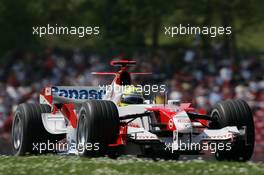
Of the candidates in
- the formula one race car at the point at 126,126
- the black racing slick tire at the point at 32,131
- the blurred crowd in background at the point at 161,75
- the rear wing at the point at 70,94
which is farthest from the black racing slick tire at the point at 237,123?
the blurred crowd in background at the point at 161,75

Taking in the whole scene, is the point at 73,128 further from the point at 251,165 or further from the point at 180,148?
the point at 251,165

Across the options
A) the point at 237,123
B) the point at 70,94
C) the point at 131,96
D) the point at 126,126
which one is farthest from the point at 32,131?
the point at 237,123

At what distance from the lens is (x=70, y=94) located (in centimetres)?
1836

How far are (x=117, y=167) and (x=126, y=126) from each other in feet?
6.88

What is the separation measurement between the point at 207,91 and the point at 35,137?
788 centimetres

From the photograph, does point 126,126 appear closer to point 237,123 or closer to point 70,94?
point 237,123

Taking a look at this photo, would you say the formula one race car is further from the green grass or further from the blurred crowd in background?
the blurred crowd in background

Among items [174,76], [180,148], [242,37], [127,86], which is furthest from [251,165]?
[242,37]

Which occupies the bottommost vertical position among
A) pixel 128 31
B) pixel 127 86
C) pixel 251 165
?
pixel 251 165

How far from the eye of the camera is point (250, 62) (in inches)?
1067

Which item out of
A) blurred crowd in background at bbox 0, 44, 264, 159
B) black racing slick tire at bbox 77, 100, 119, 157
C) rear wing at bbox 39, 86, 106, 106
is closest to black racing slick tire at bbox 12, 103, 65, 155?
rear wing at bbox 39, 86, 106, 106

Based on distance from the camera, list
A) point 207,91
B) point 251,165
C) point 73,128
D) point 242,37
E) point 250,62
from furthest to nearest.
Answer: point 242,37
point 250,62
point 207,91
point 73,128
point 251,165

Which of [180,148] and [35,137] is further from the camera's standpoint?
[35,137]

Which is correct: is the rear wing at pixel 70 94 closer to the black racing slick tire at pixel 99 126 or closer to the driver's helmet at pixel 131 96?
the driver's helmet at pixel 131 96
